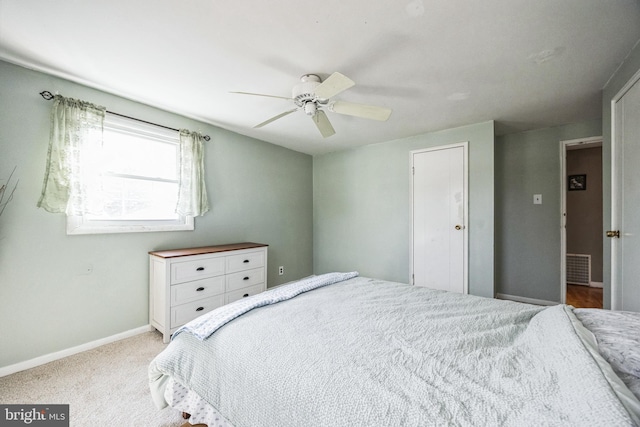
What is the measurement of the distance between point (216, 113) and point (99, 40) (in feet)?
3.87

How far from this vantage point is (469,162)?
3.12 m

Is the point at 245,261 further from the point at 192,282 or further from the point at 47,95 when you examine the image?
the point at 47,95

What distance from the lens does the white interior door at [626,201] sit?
1.71 meters

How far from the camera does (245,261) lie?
2975mm

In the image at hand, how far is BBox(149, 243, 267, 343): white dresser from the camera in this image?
232 centimetres

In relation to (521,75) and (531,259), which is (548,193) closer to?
(531,259)

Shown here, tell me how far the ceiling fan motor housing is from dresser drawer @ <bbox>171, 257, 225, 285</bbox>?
5.88ft

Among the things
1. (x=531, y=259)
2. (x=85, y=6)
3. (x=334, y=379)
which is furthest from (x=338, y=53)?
(x=531, y=259)

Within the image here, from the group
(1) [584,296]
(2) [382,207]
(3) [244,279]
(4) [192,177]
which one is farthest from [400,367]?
(1) [584,296]

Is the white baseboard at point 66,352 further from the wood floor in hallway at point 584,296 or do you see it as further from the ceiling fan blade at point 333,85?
the wood floor in hallway at point 584,296

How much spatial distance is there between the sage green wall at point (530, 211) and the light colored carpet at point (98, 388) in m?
4.03

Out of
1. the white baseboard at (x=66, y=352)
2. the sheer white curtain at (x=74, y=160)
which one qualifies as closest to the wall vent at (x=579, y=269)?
the white baseboard at (x=66, y=352)

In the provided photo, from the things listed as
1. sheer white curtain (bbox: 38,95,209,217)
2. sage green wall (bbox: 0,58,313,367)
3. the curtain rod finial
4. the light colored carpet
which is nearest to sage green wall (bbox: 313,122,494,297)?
sage green wall (bbox: 0,58,313,367)

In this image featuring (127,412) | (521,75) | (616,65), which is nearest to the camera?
(127,412)
